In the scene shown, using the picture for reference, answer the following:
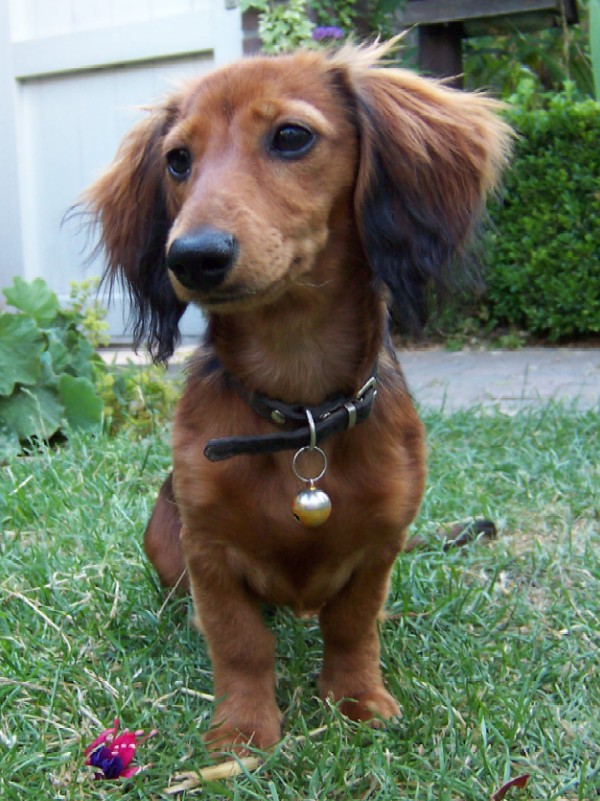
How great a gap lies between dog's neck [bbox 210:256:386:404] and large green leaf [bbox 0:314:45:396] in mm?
1730

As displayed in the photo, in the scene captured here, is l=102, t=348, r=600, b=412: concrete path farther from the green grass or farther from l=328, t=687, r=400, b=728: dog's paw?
l=328, t=687, r=400, b=728: dog's paw

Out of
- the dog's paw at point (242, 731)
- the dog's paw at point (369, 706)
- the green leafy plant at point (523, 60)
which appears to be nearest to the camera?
the dog's paw at point (242, 731)

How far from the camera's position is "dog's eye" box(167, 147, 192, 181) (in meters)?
1.67

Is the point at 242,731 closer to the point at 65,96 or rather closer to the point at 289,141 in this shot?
the point at 289,141

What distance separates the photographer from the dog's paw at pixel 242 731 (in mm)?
1606

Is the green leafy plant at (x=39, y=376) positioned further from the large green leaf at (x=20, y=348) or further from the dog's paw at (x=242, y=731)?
the dog's paw at (x=242, y=731)

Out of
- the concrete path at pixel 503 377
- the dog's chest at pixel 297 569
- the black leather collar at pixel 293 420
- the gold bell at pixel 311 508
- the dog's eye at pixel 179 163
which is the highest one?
the dog's eye at pixel 179 163

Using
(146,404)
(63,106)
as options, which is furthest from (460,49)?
(146,404)

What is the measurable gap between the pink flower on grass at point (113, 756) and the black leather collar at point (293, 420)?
477 millimetres

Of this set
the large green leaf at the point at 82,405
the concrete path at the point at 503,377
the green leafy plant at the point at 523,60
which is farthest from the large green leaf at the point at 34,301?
the green leafy plant at the point at 523,60

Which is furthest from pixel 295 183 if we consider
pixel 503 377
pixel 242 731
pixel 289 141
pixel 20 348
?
pixel 503 377

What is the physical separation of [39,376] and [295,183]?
80.2 inches

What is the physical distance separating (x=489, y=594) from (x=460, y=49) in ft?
13.5

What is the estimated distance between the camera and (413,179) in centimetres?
172
